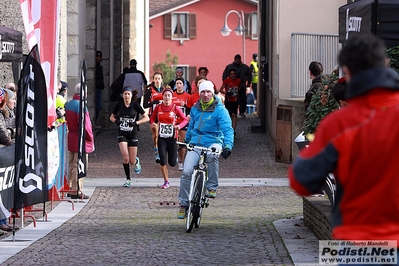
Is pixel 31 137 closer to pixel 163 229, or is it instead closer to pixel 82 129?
pixel 163 229

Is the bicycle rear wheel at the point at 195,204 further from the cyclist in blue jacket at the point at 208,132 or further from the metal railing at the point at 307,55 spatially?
the metal railing at the point at 307,55

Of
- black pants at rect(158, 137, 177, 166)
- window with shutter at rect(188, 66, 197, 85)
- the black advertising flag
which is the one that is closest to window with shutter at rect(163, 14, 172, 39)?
window with shutter at rect(188, 66, 197, 85)

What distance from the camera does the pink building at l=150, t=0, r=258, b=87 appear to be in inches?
2810

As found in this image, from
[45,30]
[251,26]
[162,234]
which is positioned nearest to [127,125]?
[45,30]

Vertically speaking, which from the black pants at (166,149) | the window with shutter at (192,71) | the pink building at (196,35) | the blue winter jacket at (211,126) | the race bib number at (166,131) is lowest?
the black pants at (166,149)

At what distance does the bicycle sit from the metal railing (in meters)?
9.55

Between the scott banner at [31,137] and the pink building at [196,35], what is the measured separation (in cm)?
6075

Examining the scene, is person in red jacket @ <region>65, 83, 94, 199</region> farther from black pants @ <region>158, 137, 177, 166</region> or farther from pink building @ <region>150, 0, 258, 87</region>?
pink building @ <region>150, 0, 258, 87</region>

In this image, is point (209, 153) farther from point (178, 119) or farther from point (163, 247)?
point (178, 119)

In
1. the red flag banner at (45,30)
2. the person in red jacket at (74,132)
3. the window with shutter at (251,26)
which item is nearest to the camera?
the red flag banner at (45,30)

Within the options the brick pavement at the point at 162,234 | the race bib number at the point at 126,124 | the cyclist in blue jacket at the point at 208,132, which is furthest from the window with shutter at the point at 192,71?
the cyclist in blue jacket at the point at 208,132

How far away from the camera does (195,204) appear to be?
10.6 metres

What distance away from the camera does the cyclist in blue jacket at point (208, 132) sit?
11023 mm

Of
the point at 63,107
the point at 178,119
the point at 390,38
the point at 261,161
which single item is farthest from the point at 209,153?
the point at 261,161
